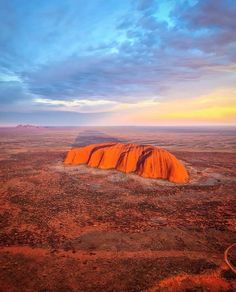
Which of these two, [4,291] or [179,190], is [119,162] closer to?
[179,190]

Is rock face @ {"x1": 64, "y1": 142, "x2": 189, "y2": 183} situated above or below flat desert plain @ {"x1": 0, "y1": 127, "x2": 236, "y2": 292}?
above

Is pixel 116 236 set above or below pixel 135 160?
below

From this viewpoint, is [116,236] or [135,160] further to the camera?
[135,160]

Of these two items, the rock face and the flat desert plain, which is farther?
the rock face
